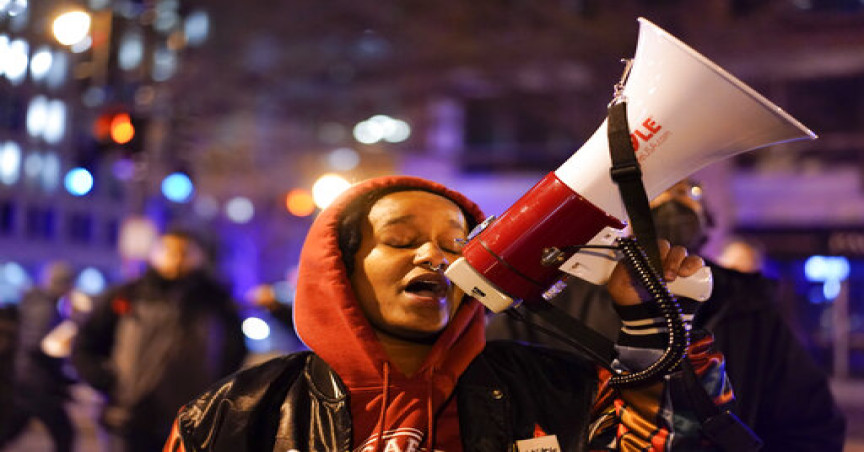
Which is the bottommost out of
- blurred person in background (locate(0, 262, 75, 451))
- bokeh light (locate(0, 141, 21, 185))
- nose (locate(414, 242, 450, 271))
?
blurred person in background (locate(0, 262, 75, 451))

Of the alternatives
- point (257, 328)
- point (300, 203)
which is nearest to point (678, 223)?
point (300, 203)

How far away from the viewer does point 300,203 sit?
1440 centimetres

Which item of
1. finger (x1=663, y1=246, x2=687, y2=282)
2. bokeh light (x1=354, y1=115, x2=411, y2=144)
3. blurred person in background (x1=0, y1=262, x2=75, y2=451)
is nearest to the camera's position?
finger (x1=663, y1=246, x2=687, y2=282)

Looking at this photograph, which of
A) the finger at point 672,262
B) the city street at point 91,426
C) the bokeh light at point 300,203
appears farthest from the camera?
the bokeh light at point 300,203

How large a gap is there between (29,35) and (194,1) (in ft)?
12.2

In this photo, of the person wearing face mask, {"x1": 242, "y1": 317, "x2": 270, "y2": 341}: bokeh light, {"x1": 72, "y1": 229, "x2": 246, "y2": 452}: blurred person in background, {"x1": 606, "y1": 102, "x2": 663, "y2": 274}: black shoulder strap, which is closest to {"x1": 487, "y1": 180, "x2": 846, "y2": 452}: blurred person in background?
the person wearing face mask

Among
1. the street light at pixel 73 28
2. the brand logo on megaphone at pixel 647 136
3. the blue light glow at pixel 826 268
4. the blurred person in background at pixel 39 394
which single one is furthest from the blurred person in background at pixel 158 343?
the blue light glow at pixel 826 268

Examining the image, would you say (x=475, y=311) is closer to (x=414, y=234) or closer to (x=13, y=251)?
(x=414, y=234)

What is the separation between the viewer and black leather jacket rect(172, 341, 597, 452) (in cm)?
221

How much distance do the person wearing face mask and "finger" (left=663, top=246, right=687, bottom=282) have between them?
346 mm

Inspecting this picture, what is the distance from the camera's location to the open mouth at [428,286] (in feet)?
7.52

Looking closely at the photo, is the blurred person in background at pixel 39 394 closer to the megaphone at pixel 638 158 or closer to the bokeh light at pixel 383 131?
the megaphone at pixel 638 158

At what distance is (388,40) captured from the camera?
14.1 metres

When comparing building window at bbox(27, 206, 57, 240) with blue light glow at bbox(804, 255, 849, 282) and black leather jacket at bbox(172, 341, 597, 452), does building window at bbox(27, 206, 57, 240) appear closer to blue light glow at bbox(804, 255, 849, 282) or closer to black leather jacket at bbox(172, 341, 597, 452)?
blue light glow at bbox(804, 255, 849, 282)
